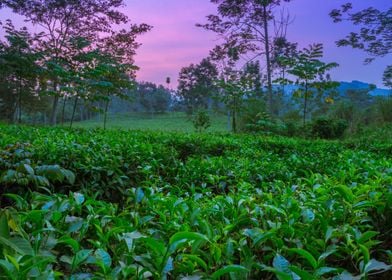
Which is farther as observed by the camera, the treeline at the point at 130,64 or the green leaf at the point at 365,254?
the treeline at the point at 130,64

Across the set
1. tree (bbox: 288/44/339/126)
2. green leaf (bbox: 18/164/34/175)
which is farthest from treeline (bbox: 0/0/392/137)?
green leaf (bbox: 18/164/34/175)

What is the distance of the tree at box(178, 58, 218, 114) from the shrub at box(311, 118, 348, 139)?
20929mm

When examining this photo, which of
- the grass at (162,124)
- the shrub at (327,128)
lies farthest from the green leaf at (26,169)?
the grass at (162,124)

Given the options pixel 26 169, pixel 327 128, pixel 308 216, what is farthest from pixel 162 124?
pixel 308 216

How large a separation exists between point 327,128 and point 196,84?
967 inches

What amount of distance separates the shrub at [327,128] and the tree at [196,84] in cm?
2093

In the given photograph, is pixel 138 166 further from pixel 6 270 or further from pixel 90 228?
pixel 6 270

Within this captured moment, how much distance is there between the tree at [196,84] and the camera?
109ft

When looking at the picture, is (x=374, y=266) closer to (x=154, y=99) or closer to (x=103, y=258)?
(x=103, y=258)

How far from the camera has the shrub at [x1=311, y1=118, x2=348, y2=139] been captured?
1165 centimetres

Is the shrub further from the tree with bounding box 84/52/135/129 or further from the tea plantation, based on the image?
the tea plantation

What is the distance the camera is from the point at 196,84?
35.1 m

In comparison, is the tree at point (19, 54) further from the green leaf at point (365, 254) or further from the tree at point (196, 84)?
the tree at point (196, 84)

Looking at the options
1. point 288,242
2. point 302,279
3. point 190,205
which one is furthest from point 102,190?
point 302,279
